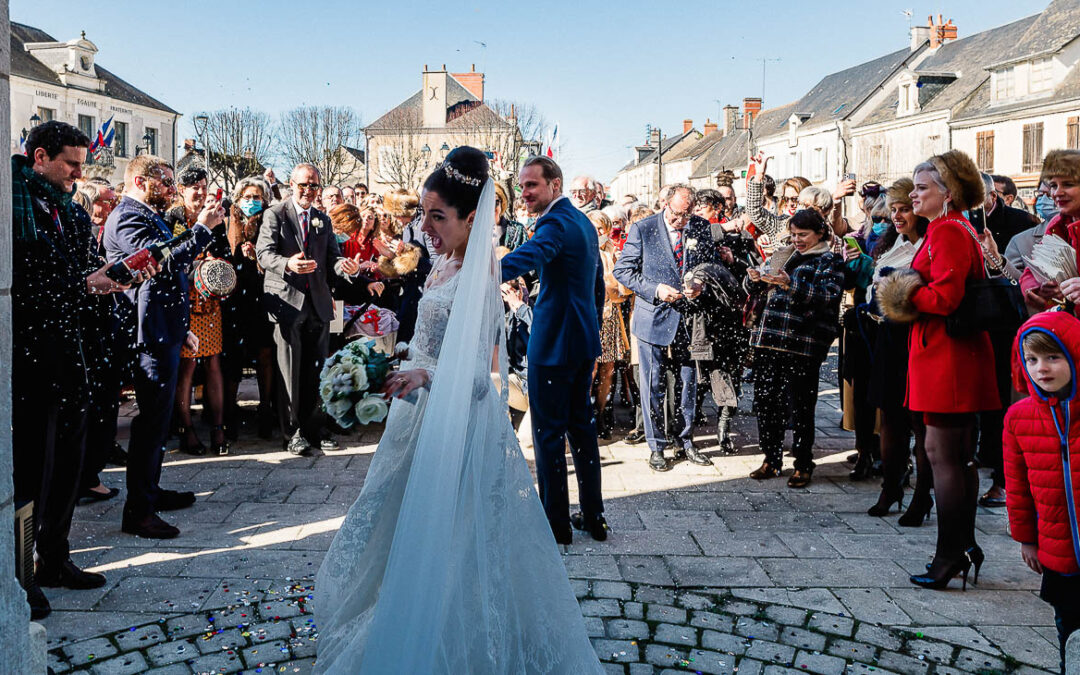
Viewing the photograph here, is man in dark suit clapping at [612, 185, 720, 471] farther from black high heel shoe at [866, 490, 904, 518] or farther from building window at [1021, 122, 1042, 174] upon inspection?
building window at [1021, 122, 1042, 174]

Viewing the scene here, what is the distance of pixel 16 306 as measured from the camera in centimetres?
420

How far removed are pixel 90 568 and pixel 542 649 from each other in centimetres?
300

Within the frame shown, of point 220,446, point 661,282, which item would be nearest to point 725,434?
point 661,282

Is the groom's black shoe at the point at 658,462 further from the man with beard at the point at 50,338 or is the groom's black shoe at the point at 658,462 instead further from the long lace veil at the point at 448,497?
the man with beard at the point at 50,338

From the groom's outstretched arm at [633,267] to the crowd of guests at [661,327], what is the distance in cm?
2

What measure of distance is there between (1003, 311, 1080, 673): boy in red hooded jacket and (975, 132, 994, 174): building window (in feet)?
125

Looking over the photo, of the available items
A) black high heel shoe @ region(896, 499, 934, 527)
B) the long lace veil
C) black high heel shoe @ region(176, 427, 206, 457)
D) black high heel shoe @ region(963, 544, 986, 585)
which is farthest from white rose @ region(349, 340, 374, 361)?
black high heel shoe @ region(176, 427, 206, 457)

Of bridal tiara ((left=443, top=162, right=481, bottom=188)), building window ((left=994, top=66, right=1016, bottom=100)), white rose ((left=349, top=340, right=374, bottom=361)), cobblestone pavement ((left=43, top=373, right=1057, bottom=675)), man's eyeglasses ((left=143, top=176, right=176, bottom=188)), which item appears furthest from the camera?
building window ((left=994, top=66, right=1016, bottom=100))

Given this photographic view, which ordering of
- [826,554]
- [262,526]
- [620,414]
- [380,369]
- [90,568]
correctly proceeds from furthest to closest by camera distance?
[620,414]
[262,526]
[826,554]
[90,568]
[380,369]

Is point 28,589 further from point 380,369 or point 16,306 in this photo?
point 380,369

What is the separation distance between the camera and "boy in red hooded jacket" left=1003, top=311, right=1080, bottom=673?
3.29m

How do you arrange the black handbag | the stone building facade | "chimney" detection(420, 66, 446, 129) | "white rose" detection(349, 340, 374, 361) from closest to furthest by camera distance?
"white rose" detection(349, 340, 374, 361) < the black handbag < the stone building facade < "chimney" detection(420, 66, 446, 129)

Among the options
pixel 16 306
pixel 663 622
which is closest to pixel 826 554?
pixel 663 622

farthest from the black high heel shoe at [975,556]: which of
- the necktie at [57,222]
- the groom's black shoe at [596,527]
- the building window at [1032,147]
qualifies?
the building window at [1032,147]
